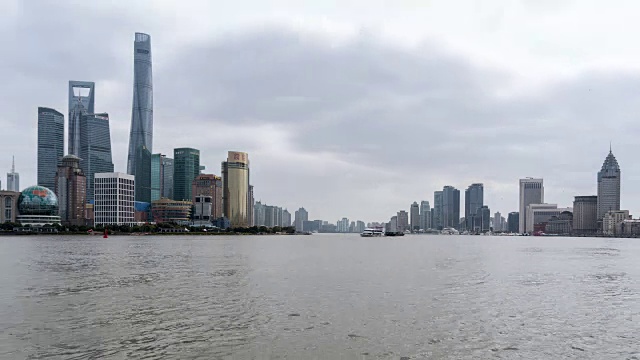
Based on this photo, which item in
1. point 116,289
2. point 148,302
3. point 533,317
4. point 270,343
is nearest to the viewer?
point 270,343

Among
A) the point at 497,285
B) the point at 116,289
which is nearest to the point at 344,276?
the point at 497,285

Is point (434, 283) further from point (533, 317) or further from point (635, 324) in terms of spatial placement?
point (635, 324)

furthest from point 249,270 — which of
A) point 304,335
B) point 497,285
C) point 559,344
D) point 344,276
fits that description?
point 559,344

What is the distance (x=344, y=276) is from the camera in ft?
193

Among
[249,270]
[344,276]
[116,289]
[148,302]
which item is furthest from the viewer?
[249,270]

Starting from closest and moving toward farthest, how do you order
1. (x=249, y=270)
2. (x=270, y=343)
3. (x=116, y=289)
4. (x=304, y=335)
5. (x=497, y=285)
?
(x=270, y=343), (x=304, y=335), (x=116, y=289), (x=497, y=285), (x=249, y=270)

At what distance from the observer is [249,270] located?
6588 centimetres

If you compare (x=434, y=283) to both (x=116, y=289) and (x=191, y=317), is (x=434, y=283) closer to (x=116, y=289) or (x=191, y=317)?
(x=191, y=317)

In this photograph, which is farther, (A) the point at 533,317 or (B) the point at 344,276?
(B) the point at 344,276

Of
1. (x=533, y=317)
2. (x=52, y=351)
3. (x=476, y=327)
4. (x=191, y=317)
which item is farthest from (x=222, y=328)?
(x=533, y=317)

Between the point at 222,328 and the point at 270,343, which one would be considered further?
the point at 222,328

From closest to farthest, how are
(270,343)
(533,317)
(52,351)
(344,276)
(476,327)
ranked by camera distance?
1. (52,351)
2. (270,343)
3. (476,327)
4. (533,317)
5. (344,276)

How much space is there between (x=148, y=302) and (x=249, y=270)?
28.5m

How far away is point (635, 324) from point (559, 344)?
33.6ft
